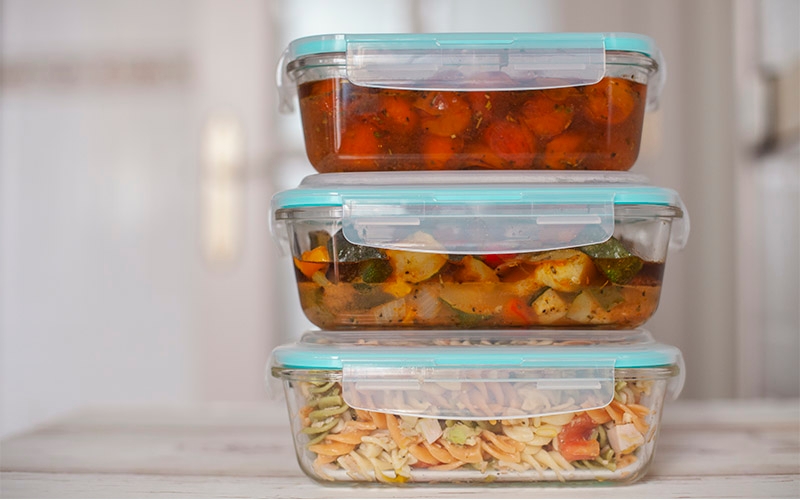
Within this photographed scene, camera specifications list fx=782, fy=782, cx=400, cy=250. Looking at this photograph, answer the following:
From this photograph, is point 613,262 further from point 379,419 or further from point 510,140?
point 379,419

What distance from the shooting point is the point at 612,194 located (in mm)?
722

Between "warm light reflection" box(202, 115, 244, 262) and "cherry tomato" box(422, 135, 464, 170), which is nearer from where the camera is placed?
"cherry tomato" box(422, 135, 464, 170)

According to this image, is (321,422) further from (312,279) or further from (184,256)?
(184,256)

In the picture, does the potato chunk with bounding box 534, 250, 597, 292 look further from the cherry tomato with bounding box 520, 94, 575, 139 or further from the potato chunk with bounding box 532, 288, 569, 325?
the cherry tomato with bounding box 520, 94, 575, 139

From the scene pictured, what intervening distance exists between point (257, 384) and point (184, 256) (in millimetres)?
475

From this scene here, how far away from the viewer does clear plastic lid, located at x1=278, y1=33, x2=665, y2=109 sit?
0.74 metres

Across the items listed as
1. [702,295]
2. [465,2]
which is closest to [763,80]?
[702,295]

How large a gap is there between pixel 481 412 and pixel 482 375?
0.03m

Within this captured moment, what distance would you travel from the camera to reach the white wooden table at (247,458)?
2.31 feet

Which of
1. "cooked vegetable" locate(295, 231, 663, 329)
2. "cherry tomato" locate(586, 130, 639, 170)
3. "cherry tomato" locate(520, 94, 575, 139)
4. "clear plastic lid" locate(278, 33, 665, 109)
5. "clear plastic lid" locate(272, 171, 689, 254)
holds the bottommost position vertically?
"cooked vegetable" locate(295, 231, 663, 329)

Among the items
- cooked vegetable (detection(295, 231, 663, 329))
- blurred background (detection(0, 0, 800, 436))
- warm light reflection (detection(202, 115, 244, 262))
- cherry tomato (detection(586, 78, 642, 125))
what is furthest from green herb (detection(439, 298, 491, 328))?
warm light reflection (detection(202, 115, 244, 262))

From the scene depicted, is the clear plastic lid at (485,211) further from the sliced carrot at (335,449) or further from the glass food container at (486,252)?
the sliced carrot at (335,449)

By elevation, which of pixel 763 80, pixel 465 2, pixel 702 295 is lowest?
pixel 702 295

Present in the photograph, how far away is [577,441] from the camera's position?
0.69m
